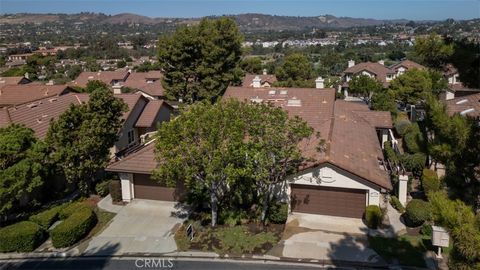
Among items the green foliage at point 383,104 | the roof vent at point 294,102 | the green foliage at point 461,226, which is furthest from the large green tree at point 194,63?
the green foliage at point 461,226

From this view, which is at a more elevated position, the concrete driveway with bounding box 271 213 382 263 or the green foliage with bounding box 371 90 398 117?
the green foliage with bounding box 371 90 398 117

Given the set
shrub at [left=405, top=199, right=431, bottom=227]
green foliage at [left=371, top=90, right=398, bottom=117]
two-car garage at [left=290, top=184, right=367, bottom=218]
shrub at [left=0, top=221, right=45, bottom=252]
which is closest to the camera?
shrub at [left=0, top=221, right=45, bottom=252]

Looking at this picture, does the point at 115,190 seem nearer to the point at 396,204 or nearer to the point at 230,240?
the point at 230,240

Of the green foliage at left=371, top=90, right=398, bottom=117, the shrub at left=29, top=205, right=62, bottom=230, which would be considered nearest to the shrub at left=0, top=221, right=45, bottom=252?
the shrub at left=29, top=205, right=62, bottom=230

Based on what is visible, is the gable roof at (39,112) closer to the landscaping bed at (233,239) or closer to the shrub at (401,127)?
the landscaping bed at (233,239)

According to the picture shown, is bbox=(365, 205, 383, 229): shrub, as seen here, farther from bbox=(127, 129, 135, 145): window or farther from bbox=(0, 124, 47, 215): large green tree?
bbox=(127, 129, 135, 145): window
